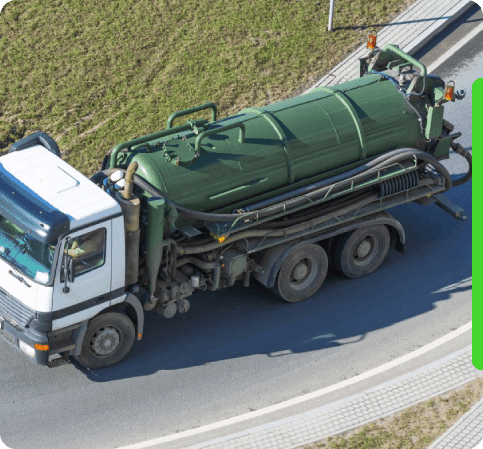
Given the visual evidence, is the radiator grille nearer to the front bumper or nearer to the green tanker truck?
the green tanker truck

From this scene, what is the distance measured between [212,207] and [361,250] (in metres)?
3.35

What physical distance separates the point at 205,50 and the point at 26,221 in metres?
10.8

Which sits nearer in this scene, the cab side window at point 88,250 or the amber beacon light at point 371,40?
the cab side window at point 88,250

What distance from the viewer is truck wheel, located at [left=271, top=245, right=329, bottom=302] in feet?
46.5

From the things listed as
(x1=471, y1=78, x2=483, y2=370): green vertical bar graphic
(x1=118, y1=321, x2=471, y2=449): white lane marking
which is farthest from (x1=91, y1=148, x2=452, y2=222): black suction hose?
(x1=471, y1=78, x2=483, y2=370): green vertical bar graphic

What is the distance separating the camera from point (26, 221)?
1140cm

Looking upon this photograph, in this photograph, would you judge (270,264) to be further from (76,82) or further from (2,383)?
(76,82)

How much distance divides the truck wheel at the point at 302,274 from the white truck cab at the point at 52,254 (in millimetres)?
3033

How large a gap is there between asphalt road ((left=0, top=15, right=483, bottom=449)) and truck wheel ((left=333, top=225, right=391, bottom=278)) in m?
0.24

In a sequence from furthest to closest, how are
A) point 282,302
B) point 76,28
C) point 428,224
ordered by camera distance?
point 76,28
point 428,224
point 282,302

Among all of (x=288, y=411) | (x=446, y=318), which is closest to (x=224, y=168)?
(x=288, y=411)

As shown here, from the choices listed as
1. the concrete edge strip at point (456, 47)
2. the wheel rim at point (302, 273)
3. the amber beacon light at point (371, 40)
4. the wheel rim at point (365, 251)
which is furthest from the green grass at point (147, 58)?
the wheel rim at point (302, 273)

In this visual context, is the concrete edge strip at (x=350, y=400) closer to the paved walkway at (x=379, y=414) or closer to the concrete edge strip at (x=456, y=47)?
the paved walkway at (x=379, y=414)

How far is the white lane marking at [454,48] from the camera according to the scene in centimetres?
2048
